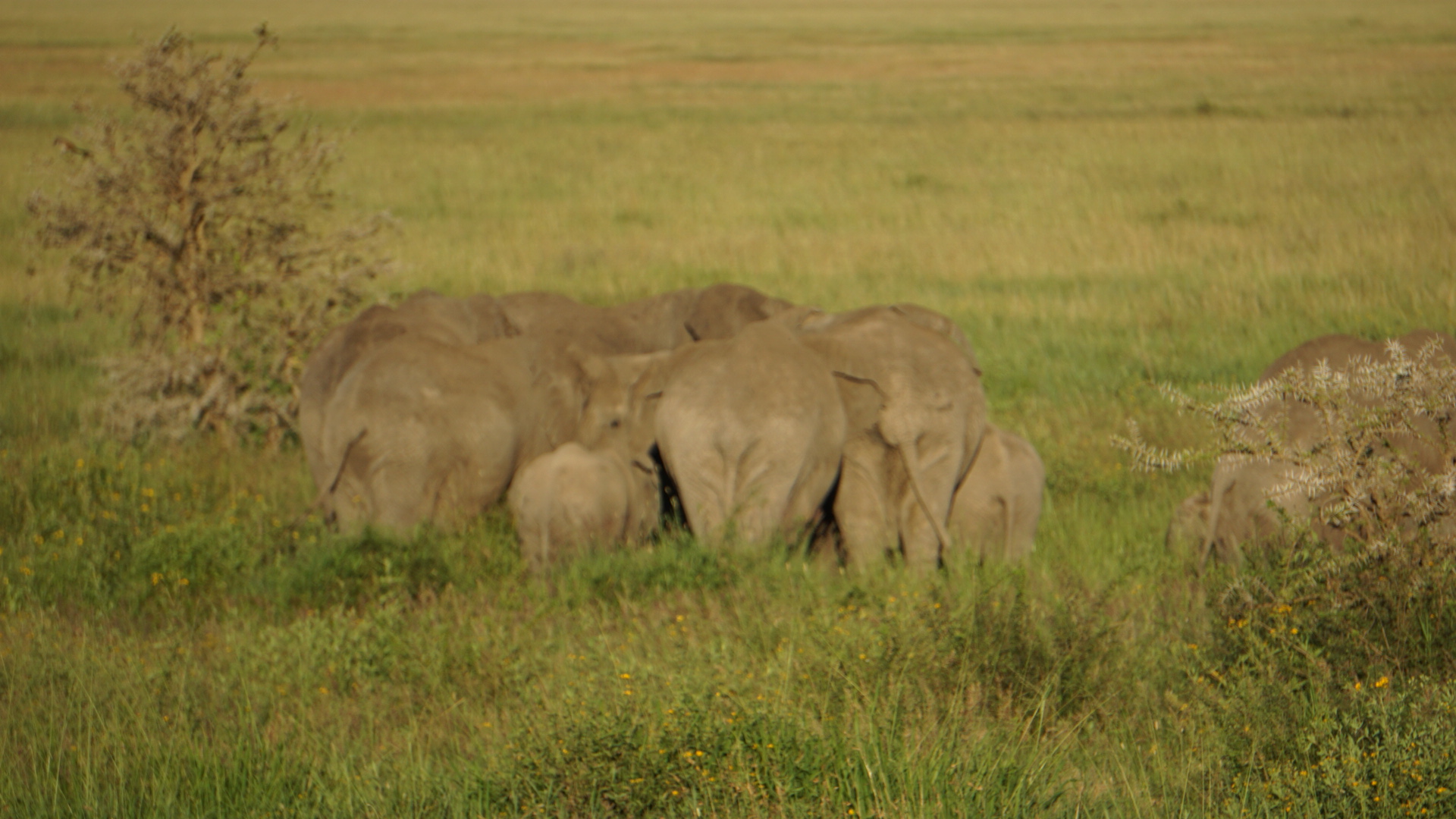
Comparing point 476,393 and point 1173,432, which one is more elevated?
point 476,393

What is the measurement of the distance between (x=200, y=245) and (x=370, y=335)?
11.2 ft

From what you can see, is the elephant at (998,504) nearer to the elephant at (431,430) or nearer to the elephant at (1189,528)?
the elephant at (1189,528)

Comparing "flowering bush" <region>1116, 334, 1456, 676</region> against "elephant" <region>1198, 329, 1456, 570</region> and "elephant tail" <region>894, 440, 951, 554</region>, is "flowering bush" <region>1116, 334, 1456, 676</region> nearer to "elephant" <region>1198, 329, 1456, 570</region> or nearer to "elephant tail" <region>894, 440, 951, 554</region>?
"elephant" <region>1198, 329, 1456, 570</region>

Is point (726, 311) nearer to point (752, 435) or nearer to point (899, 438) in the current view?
point (899, 438)

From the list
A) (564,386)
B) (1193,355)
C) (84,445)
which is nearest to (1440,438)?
(564,386)

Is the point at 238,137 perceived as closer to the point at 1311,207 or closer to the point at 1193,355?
the point at 1193,355

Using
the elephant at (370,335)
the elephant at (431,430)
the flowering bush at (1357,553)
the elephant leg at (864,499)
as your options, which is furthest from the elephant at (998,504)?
the elephant at (370,335)

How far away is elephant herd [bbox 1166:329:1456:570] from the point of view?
7383 mm

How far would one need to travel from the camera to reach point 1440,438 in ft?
22.9

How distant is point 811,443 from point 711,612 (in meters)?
1.14

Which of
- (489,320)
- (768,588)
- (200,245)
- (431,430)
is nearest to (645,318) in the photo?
(489,320)

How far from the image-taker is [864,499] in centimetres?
812

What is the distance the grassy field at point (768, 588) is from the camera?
4.75 meters

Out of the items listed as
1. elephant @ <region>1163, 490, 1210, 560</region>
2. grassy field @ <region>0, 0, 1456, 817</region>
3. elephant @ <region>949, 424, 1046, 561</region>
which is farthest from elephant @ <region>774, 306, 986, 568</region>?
elephant @ <region>1163, 490, 1210, 560</region>
